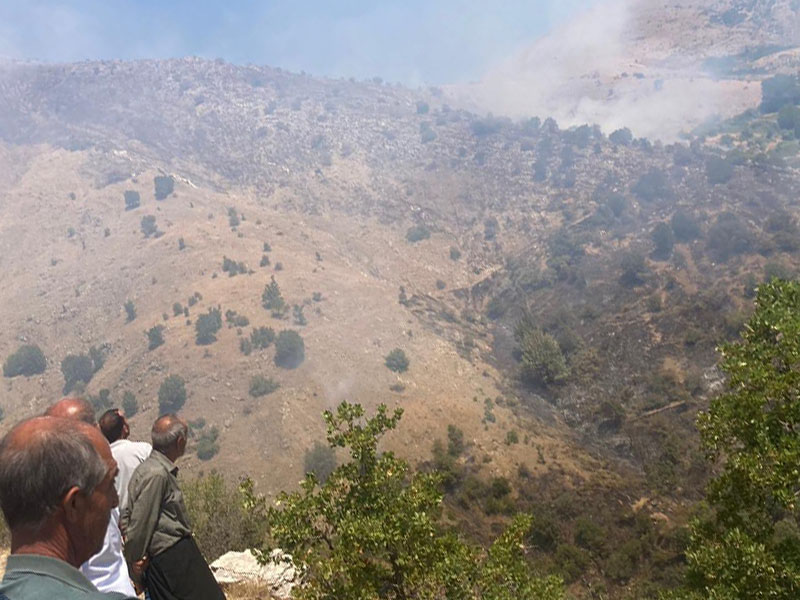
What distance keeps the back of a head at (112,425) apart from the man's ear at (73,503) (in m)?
2.78

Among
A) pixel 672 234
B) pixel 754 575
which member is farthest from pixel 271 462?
pixel 672 234

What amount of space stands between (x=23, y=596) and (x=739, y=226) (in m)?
50.3

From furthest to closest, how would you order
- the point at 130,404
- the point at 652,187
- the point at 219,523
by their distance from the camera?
the point at 652,187 → the point at 130,404 → the point at 219,523

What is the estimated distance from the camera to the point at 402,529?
466 centimetres

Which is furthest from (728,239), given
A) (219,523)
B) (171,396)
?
(219,523)

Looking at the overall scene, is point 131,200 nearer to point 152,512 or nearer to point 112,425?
point 112,425

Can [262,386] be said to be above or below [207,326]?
below

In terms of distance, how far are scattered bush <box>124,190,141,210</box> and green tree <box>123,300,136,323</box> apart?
1762 cm

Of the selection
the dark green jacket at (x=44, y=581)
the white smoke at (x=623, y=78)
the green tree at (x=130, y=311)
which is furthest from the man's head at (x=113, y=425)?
the white smoke at (x=623, y=78)

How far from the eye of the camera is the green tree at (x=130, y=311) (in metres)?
36.7

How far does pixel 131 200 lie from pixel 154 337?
956 inches

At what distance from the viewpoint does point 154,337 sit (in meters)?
33.6

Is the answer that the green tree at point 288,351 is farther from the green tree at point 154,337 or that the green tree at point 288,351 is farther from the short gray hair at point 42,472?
the short gray hair at point 42,472

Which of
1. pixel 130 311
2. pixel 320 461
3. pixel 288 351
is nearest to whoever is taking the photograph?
pixel 320 461
